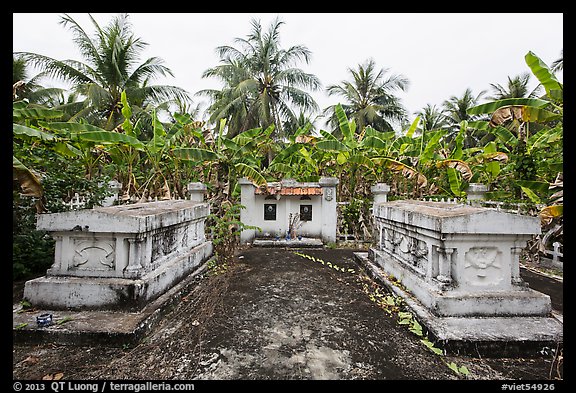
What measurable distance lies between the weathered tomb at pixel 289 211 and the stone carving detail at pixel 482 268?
17.3 ft

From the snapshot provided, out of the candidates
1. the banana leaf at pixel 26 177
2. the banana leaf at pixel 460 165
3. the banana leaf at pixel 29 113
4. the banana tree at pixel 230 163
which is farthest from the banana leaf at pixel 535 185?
the banana leaf at pixel 29 113

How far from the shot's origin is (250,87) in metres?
15.5

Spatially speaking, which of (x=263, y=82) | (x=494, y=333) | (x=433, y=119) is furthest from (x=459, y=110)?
(x=494, y=333)

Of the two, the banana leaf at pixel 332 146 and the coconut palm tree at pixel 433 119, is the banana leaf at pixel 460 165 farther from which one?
the coconut palm tree at pixel 433 119

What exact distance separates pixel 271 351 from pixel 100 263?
2421 millimetres

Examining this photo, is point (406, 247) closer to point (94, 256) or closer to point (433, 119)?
point (94, 256)

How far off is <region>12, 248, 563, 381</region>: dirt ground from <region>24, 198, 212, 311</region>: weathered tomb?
577mm

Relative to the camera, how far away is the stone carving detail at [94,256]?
3.55 m

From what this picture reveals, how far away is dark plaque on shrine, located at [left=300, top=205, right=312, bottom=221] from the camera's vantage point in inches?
349

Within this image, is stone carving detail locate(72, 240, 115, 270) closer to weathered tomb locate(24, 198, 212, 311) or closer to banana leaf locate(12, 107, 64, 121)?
weathered tomb locate(24, 198, 212, 311)

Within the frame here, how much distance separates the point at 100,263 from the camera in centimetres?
356
